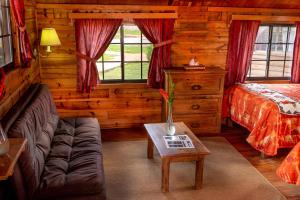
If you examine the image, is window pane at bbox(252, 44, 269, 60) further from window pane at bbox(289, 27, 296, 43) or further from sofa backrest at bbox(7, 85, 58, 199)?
sofa backrest at bbox(7, 85, 58, 199)

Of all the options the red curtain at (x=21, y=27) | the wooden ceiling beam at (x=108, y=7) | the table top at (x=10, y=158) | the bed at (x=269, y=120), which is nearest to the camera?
the table top at (x=10, y=158)

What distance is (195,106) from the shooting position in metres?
4.55

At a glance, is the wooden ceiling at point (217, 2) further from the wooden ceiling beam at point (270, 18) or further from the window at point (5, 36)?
the window at point (5, 36)

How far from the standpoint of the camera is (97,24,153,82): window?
4684mm

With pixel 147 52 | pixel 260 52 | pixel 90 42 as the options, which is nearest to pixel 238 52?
pixel 260 52

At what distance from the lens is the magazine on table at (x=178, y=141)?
3.13 m

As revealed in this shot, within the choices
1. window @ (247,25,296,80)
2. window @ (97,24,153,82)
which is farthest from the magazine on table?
window @ (247,25,296,80)

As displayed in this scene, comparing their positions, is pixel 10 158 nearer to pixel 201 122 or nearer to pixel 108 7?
pixel 108 7

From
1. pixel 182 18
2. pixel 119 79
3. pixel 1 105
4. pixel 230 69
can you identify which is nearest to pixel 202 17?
pixel 182 18

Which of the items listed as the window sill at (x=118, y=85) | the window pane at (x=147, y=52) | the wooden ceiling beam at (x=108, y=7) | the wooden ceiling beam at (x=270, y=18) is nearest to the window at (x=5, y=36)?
the wooden ceiling beam at (x=108, y=7)

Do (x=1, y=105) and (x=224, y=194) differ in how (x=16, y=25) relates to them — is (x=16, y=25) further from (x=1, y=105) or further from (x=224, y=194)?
(x=224, y=194)

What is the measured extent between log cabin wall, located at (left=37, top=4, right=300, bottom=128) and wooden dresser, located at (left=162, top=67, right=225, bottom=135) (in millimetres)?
353

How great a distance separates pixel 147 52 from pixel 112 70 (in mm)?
596

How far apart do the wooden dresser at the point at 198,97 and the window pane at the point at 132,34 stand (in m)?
0.72
